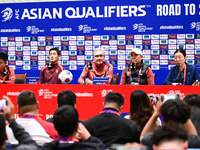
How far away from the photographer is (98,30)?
792 cm

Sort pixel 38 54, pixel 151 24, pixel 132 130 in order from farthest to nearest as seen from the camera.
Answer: pixel 38 54, pixel 151 24, pixel 132 130

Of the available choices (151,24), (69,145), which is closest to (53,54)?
(151,24)

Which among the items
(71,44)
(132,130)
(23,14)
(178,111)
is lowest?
(132,130)

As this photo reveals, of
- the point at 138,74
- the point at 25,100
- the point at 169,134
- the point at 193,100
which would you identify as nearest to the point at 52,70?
the point at 138,74

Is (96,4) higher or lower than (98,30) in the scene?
higher

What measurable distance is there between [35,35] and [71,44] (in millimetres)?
1080

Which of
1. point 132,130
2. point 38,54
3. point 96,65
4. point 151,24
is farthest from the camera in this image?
point 38,54

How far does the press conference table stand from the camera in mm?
4441

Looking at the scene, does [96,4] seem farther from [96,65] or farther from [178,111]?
[178,111]

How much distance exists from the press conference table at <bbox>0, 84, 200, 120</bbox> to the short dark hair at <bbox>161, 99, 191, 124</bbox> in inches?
98.0

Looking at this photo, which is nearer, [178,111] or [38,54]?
[178,111]

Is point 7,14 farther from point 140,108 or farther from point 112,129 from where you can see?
point 112,129

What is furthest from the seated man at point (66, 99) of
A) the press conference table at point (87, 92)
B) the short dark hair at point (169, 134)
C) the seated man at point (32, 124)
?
the short dark hair at point (169, 134)

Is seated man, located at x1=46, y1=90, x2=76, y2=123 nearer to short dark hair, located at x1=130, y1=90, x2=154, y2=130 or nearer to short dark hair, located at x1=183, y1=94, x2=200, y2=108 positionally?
short dark hair, located at x1=130, y1=90, x2=154, y2=130
